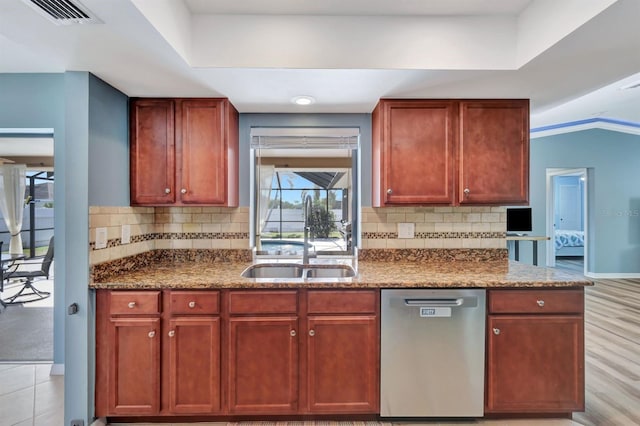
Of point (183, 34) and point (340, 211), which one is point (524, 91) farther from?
point (183, 34)

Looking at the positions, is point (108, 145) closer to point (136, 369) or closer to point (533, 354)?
point (136, 369)

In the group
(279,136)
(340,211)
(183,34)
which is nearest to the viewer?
(183,34)

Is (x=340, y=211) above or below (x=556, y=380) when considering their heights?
above

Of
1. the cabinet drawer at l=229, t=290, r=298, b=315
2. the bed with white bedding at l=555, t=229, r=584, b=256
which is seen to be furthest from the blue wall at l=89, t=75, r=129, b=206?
the bed with white bedding at l=555, t=229, r=584, b=256

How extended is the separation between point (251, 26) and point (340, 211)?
1.63 meters

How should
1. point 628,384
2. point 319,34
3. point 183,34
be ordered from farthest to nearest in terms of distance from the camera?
1. point 628,384
2. point 319,34
3. point 183,34

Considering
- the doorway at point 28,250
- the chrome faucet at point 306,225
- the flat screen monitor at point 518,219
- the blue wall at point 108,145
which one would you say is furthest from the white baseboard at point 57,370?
the flat screen monitor at point 518,219

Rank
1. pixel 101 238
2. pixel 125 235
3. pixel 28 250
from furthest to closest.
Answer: pixel 28 250 → pixel 125 235 → pixel 101 238

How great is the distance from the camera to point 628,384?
7.87ft

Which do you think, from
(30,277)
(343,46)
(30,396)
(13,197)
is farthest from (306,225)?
(13,197)

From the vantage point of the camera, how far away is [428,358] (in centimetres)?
193

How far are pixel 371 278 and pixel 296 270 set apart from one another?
0.80 meters

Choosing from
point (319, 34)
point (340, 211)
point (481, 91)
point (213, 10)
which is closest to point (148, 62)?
point (213, 10)

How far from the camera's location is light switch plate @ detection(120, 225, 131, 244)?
2.25m
